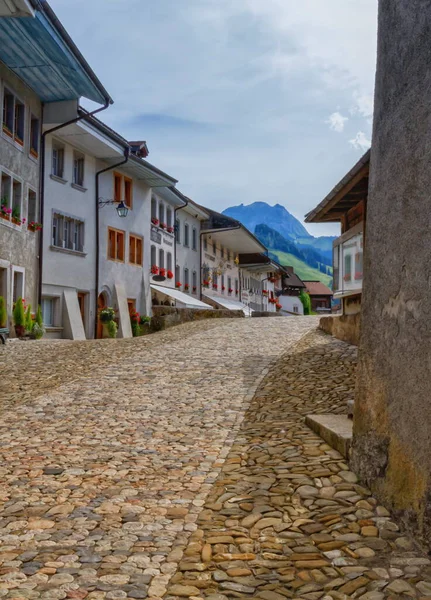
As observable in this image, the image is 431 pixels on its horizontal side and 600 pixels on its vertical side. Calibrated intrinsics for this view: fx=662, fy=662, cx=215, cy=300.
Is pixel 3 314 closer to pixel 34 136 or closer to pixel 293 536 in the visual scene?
pixel 34 136

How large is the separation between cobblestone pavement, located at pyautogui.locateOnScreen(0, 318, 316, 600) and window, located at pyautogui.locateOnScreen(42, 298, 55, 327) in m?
10.1

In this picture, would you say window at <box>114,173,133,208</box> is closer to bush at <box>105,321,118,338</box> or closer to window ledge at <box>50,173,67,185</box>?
window ledge at <box>50,173,67,185</box>

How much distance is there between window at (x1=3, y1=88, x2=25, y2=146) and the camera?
2100 cm

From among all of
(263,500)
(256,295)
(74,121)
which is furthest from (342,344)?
(256,295)

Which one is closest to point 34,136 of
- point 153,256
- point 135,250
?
point 135,250

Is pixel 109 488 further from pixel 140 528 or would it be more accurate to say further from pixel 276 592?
pixel 276 592

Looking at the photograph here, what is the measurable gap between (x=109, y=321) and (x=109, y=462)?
20.8m

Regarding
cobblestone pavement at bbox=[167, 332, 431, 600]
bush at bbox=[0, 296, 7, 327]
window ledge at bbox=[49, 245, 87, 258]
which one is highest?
window ledge at bbox=[49, 245, 87, 258]

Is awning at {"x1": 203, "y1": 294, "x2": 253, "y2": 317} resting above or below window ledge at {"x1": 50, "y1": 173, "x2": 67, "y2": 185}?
below

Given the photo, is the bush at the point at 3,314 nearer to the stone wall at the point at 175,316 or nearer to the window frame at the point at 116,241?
the stone wall at the point at 175,316

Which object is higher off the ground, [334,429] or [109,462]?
[334,429]

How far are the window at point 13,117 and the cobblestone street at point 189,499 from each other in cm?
1260

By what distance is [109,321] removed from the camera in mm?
27062

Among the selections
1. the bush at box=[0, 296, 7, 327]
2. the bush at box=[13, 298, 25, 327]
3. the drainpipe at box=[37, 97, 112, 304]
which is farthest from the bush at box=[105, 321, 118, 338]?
the bush at box=[0, 296, 7, 327]
